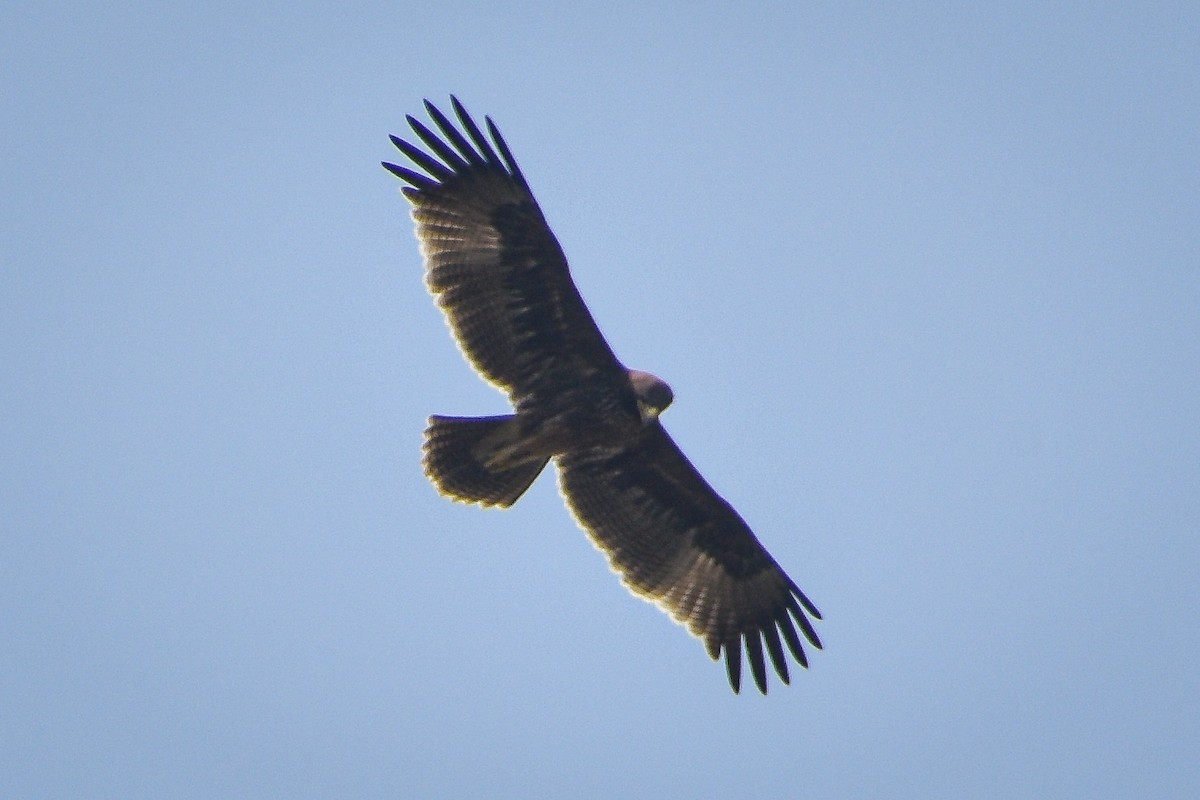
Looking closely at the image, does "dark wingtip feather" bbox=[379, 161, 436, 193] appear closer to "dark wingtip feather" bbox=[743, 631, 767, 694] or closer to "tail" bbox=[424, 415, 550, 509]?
"tail" bbox=[424, 415, 550, 509]

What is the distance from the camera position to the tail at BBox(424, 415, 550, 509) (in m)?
11.5

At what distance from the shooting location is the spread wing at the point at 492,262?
1127 centimetres

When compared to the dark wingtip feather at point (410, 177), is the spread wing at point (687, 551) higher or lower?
lower

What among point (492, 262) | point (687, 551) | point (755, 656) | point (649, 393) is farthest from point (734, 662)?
point (492, 262)

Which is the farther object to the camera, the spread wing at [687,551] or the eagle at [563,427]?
the spread wing at [687,551]

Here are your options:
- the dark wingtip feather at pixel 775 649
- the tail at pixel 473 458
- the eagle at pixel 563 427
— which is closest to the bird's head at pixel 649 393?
the eagle at pixel 563 427

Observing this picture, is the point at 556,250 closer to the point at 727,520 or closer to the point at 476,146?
the point at 476,146

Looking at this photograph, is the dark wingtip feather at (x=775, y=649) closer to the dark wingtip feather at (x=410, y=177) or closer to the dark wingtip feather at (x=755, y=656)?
the dark wingtip feather at (x=755, y=656)

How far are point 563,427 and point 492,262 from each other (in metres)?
1.20

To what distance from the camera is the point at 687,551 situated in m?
12.3

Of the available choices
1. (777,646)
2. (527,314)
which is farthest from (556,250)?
(777,646)

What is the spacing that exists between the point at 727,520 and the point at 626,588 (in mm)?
875

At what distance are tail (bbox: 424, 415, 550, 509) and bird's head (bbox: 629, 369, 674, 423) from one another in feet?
2.77

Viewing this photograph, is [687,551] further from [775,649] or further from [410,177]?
[410,177]
